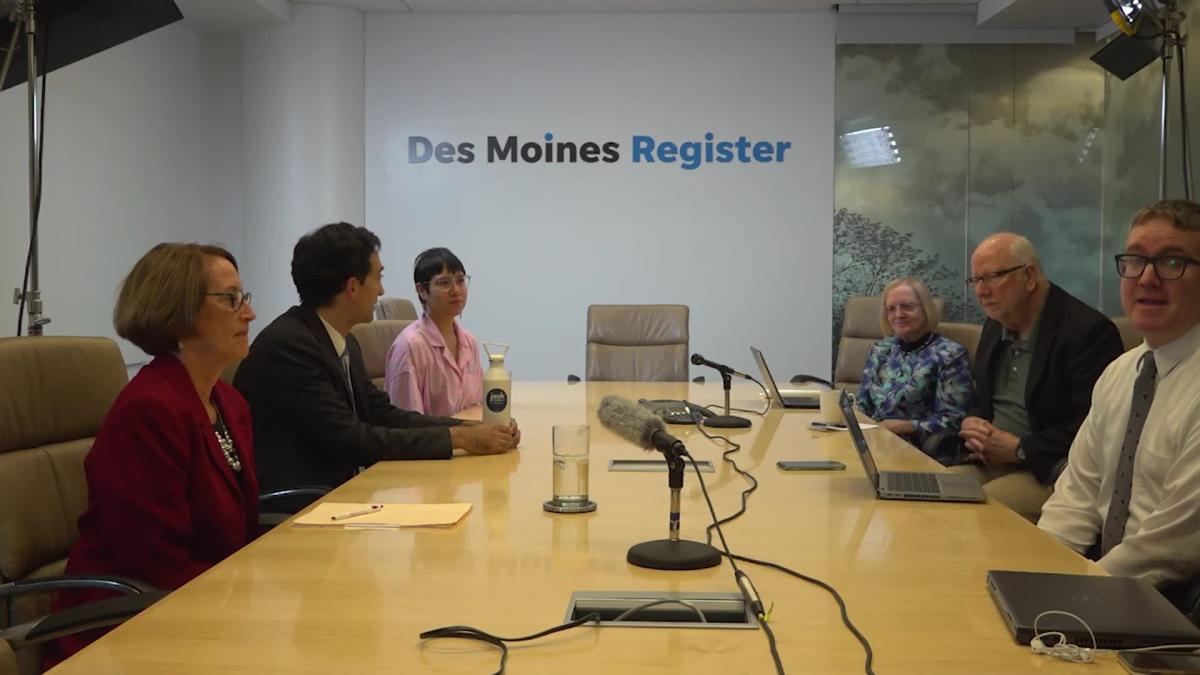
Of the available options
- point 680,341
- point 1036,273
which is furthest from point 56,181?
point 1036,273

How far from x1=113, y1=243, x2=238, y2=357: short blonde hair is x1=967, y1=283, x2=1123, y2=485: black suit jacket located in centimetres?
254

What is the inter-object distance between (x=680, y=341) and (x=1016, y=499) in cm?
255

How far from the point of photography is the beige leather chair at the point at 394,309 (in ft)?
19.9

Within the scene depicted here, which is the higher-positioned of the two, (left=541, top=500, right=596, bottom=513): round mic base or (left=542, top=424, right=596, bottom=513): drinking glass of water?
(left=542, top=424, right=596, bottom=513): drinking glass of water

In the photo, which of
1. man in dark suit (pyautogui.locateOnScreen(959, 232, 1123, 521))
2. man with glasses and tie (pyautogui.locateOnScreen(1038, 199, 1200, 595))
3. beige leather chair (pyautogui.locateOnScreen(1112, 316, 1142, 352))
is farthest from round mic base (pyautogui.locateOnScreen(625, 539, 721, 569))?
beige leather chair (pyautogui.locateOnScreen(1112, 316, 1142, 352))

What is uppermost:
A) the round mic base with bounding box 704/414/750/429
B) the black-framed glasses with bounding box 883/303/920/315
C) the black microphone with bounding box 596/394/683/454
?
the black-framed glasses with bounding box 883/303/920/315

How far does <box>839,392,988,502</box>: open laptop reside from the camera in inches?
88.9

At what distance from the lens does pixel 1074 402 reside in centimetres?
341

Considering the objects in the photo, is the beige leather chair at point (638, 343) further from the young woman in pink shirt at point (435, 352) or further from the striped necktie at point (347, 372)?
the striped necktie at point (347, 372)

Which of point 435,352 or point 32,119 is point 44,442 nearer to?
point 435,352

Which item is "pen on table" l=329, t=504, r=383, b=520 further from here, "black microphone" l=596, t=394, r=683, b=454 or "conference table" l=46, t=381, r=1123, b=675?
"black microphone" l=596, t=394, r=683, b=454

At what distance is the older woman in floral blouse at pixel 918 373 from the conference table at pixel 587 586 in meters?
1.72

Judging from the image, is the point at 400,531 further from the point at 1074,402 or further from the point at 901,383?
the point at 901,383

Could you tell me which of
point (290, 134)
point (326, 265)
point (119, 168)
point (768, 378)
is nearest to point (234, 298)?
point (326, 265)
